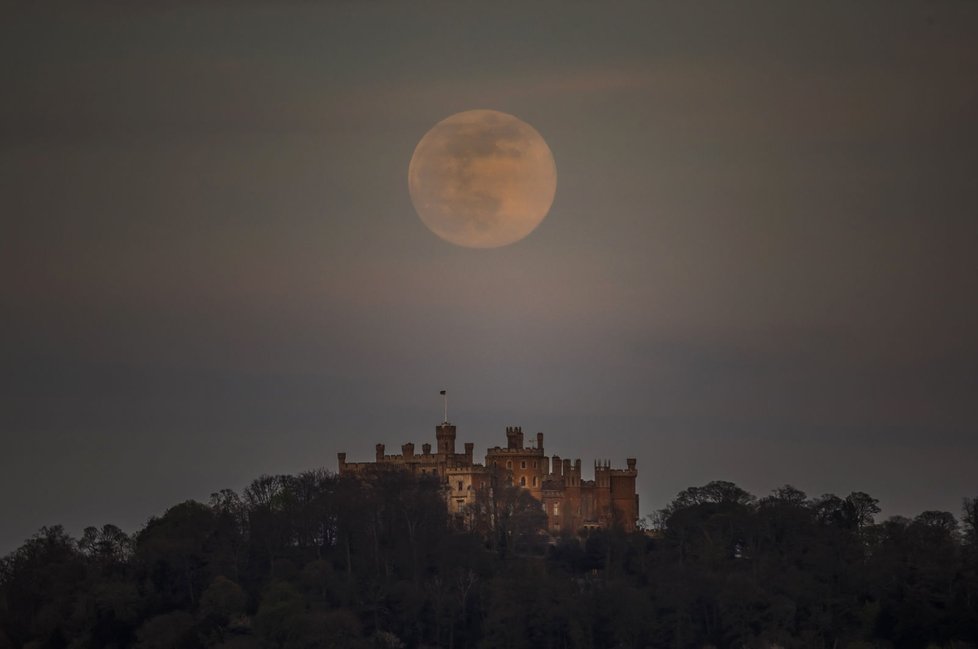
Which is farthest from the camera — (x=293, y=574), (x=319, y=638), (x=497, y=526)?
(x=497, y=526)

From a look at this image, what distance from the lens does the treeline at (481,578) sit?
167 meters

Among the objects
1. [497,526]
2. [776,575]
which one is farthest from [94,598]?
[776,575]

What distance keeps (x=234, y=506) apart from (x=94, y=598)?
782 inches

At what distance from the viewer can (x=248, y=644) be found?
548 ft

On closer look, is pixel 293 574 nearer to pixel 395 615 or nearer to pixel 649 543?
pixel 395 615

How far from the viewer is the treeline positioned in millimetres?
167375

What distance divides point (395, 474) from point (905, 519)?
42253 millimetres

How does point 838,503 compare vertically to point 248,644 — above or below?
above

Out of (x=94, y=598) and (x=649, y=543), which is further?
(x=649, y=543)

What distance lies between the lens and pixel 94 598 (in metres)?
175

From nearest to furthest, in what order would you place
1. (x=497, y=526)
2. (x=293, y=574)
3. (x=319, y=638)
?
1. (x=319, y=638)
2. (x=293, y=574)
3. (x=497, y=526)

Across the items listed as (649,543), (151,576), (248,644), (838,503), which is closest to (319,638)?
(248,644)

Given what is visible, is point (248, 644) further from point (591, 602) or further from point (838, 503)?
point (838, 503)

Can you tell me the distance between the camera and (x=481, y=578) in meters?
176
